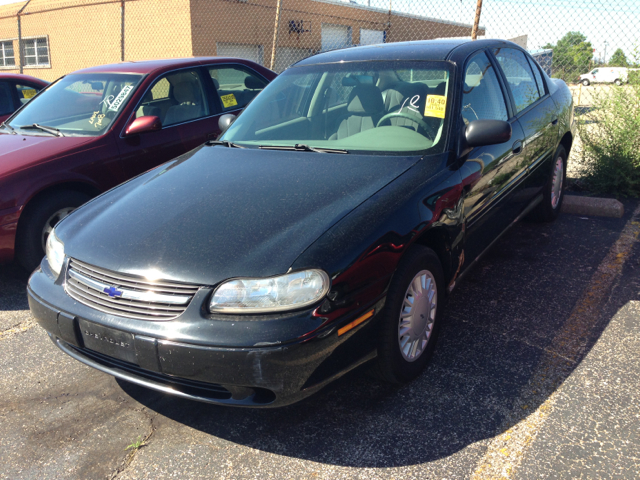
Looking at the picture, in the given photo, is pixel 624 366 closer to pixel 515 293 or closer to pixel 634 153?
pixel 515 293

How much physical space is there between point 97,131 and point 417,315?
3.30 metres

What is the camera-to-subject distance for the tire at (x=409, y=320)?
238cm

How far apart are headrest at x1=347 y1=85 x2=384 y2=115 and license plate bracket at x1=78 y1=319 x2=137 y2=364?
1.94m

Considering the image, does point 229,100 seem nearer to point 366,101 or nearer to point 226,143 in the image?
point 226,143

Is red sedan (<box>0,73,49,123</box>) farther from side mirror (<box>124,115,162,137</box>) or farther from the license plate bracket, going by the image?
the license plate bracket

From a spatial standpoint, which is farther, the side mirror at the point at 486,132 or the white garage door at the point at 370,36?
the white garage door at the point at 370,36

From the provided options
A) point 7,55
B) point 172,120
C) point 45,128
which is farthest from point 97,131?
point 7,55

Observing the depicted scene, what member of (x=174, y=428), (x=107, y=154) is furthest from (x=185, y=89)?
(x=174, y=428)

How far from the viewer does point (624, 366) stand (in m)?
2.78

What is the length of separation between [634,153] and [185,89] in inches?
180

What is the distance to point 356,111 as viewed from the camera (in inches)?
132

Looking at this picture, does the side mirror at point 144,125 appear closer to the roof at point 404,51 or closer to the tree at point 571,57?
the roof at point 404,51

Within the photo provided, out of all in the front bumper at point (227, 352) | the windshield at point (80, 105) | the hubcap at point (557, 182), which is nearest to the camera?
the front bumper at point (227, 352)

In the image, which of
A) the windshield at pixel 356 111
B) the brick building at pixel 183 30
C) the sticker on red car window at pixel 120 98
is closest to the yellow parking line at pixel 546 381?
the windshield at pixel 356 111
